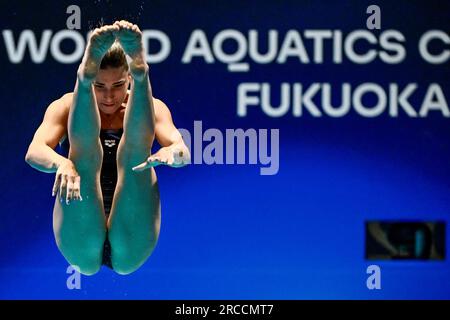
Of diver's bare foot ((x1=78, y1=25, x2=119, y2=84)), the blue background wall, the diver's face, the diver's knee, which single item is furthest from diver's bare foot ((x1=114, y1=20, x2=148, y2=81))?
the blue background wall

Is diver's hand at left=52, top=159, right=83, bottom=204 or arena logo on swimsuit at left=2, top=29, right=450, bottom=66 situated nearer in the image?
diver's hand at left=52, top=159, right=83, bottom=204

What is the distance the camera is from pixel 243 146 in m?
6.46

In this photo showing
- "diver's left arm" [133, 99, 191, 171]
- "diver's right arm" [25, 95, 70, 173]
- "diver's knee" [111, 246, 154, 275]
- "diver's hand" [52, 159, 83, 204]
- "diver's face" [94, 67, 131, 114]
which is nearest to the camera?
"diver's hand" [52, 159, 83, 204]

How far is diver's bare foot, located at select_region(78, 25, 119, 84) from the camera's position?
461 centimetres

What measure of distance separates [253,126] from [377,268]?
1124 mm

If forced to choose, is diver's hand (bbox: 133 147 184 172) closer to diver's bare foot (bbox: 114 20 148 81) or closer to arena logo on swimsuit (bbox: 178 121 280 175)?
diver's bare foot (bbox: 114 20 148 81)

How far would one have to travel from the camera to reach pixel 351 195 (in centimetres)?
647

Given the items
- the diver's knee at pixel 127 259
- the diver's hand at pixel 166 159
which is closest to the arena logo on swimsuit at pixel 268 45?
the diver's knee at pixel 127 259

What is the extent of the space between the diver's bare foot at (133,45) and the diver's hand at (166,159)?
0.37m

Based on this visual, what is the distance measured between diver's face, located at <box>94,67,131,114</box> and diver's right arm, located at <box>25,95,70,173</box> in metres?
0.18

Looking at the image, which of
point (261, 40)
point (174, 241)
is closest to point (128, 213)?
point (174, 241)

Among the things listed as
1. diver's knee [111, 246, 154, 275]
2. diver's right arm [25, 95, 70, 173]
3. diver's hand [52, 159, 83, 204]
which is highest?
diver's right arm [25, 95, 70, 173]

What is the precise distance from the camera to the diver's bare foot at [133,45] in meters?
4.61
